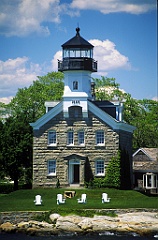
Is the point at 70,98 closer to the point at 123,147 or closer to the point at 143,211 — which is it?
the point at 123,147

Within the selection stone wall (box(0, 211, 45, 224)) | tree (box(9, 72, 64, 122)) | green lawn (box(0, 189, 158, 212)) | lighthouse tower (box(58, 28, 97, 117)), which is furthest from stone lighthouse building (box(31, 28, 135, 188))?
tree (box(9, 72, 64, 122))

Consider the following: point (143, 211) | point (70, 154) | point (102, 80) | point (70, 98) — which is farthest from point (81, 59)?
point (102, 80)

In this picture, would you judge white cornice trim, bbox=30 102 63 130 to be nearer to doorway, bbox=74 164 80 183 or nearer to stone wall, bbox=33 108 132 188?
stone wall, bbox=33 108 132 188

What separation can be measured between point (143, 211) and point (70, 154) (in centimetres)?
1246

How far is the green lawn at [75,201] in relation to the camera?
129 feet

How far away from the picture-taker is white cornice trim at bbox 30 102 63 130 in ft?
165

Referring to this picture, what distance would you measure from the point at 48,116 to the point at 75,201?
9.60 meters

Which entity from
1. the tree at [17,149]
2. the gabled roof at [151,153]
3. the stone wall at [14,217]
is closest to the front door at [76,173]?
the tree at [17,149]

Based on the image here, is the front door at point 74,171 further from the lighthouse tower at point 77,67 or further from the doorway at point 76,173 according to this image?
the lighthouse tower at point 77,67

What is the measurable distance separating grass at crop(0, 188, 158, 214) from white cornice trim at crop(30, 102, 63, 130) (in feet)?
14.6

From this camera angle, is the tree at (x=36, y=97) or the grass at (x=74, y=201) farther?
the tree at (x=36, y=97)

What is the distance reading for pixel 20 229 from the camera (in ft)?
119

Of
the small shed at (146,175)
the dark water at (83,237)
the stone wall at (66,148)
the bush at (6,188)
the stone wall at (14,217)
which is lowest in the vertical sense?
the dark water at (83,237)

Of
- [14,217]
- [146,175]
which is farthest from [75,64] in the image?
[14,217]
